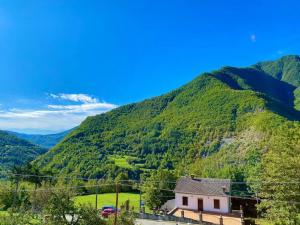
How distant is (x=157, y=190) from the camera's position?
181 feet

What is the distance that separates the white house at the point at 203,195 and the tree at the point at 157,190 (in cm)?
324

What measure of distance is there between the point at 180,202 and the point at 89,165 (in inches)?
4437

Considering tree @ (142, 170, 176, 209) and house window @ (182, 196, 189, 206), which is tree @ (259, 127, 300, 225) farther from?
tree @ (142, 170, 176, 209)

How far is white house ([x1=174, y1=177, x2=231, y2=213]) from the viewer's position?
149ft

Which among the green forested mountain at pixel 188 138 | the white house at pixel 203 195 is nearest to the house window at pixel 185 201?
the white house at pixel 203 195

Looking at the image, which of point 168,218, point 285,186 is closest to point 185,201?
point 168,218

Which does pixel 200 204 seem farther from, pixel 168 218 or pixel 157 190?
pixel 168 218

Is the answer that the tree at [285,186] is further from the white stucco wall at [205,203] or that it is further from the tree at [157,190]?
the tree at [157,190]

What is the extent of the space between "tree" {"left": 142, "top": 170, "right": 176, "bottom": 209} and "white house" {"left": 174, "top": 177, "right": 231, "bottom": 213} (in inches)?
128

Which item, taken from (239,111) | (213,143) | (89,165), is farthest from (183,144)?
(89,165)

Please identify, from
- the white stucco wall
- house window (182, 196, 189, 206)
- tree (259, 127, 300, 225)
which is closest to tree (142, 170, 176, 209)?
the white stucco wall

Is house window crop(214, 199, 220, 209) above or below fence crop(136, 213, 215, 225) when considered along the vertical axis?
above

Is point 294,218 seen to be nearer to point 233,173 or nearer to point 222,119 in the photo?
point 233,173

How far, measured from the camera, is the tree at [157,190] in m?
54.5
